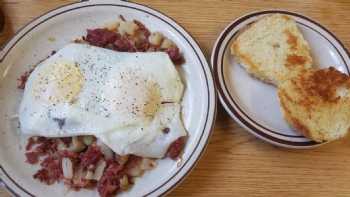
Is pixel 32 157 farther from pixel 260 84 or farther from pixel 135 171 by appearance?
pixel 260 84

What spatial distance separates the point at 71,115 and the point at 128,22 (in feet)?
1.84

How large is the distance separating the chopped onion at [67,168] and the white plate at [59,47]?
5 cm

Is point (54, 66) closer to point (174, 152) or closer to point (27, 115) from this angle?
point (27, 115)

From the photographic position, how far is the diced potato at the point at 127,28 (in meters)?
1.83

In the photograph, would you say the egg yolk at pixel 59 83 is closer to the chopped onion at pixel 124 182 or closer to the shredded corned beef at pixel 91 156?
the shredded corned beef at pixel 91 156

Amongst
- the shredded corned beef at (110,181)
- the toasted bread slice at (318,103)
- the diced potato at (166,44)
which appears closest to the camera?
the shredded corned beef at (110,181)

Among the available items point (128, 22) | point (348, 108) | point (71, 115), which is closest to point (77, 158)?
point (71, 115)

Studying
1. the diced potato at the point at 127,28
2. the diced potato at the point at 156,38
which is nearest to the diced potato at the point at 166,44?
the diced potato at the point at 156,38

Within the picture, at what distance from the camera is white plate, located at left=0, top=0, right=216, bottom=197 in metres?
A: 1.49

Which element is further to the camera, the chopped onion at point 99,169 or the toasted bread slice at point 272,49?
the toasted bread slice at point 272,49

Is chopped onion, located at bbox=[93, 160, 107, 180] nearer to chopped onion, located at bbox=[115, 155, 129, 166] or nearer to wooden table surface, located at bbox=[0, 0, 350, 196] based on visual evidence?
chopped onion, located at bbox=[115, 155, 129, 166]

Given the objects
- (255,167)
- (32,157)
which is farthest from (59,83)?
(255,167)

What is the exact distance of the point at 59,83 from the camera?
1594mm

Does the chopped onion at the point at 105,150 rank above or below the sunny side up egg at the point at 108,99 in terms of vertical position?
below
